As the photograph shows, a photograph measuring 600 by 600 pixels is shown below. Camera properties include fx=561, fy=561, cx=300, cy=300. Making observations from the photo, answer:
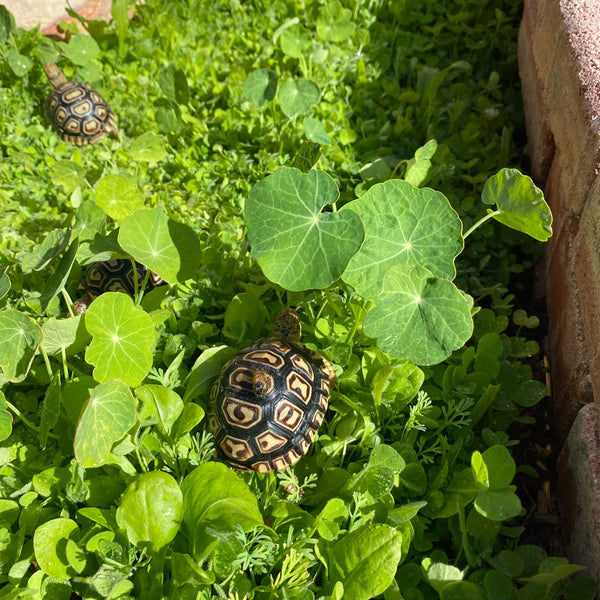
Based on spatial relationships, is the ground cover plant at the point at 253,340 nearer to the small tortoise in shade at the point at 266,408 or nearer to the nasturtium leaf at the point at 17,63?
the small tortoise in shade at the point at 266,408

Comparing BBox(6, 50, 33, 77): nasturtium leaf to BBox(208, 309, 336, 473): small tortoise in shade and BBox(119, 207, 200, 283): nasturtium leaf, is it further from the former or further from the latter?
BBox(208, 309, 336, 473): small tortoise in shade

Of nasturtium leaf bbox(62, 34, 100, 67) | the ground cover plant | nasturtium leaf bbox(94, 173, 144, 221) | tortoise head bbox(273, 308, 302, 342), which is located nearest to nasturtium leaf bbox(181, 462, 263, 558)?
the ground cover plant

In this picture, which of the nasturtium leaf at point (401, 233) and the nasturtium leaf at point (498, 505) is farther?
the nasturtium leaf at point (401, 233)

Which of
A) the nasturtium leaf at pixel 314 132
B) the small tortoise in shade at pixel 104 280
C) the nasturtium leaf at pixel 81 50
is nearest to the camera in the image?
the small tortoise in shade at pixel 104 280

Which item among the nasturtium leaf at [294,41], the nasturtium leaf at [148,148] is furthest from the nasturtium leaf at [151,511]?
the nasturtium leaf at [294,41]

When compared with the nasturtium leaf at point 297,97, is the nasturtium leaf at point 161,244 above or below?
below

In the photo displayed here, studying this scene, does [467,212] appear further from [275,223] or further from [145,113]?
[145,113]

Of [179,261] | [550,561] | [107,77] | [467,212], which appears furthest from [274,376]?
[107,77]
